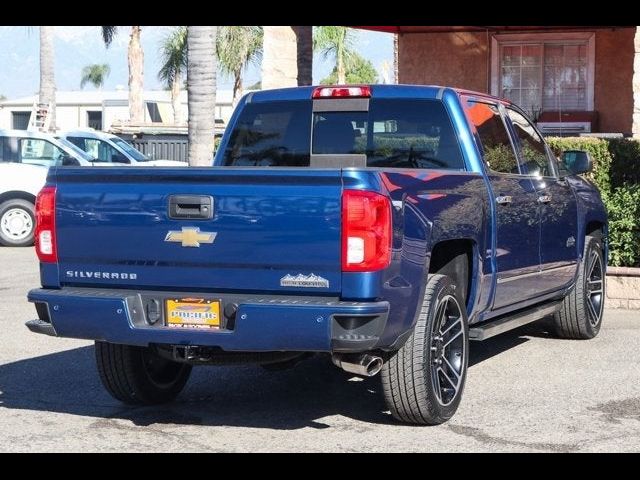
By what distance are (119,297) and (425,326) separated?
1.68 m

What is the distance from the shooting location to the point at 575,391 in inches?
314

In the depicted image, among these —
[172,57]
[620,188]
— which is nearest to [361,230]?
[620,188]

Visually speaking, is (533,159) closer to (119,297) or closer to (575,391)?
(575,391)

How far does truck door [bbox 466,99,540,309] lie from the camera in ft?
25.7

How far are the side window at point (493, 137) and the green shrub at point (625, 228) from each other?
3907mm

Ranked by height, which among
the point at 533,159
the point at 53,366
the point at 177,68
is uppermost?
the point at 177,68

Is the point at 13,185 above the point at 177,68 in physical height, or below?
below

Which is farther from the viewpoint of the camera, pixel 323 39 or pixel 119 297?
pixel 323 39

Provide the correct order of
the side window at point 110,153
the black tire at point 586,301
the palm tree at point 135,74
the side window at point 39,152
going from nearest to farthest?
the black tire at point 586,301 < the side window at point 39,152 < the side window at point 110,153 < the palm tree at point 135,74

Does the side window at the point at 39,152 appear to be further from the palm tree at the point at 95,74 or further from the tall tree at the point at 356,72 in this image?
the palm tree at the point at 95,74

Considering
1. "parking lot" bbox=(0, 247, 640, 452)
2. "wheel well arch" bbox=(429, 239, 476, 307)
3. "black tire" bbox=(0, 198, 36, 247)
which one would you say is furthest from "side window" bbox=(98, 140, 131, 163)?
"wheel well arch" bbox=(429, 239, 476, 307)

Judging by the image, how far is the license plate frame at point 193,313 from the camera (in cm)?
638

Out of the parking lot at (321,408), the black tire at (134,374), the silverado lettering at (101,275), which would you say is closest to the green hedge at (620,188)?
the parking lot at (321,408)

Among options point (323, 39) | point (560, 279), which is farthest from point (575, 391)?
point (323, 39)
